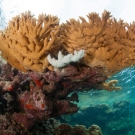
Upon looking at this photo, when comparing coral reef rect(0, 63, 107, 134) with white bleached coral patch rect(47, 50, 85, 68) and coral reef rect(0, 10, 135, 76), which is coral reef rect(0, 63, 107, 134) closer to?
coral reef rect(0, 10, 135, 76)

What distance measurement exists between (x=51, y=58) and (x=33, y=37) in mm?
625

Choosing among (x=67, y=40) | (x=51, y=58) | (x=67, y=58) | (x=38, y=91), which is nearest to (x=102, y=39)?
(x=67, y=40)

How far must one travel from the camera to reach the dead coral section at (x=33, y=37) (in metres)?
3.46

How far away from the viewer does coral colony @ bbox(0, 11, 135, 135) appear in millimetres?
3566

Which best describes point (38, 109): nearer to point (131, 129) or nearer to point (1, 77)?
point (1, 77)

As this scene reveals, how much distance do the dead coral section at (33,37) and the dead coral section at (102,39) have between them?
0.33m

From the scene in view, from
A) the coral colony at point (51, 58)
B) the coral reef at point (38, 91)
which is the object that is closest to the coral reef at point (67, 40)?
the coral colony at point (51, 58)

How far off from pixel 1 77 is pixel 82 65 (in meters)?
2.44

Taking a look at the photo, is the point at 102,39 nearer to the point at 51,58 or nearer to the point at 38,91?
the point at 51,58

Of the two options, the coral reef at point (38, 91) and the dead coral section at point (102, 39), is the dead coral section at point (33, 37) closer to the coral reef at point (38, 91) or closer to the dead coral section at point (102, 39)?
the dead coral section at point (102, 39)

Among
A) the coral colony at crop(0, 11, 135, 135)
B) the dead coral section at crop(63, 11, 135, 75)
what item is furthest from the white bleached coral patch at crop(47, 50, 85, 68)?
the dead coral section at crop(63, 11, 135, 75)

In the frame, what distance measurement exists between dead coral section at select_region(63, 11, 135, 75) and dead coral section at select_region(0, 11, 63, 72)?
0.33 m

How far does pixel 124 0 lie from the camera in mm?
14117

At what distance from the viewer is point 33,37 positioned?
340 centimetres
